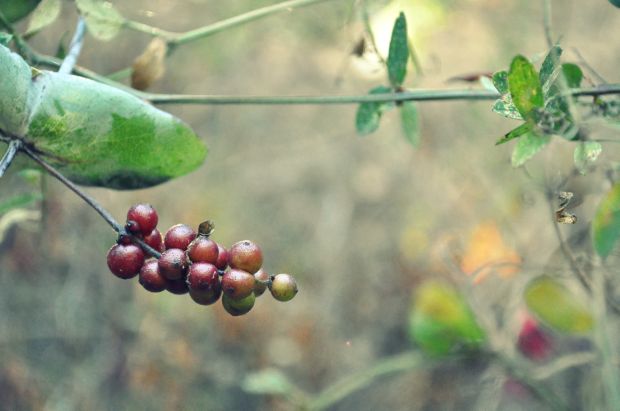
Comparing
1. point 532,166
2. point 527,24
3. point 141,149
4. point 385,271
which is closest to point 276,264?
point 385,271

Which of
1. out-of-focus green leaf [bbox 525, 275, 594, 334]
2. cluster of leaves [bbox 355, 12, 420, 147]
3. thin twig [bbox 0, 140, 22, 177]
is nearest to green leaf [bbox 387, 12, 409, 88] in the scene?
cluster of leaves [bbox 355, 12, 420, 147]

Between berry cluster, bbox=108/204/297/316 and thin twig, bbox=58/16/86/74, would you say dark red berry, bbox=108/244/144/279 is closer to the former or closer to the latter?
berry cluster, bbox=108/204/297/316

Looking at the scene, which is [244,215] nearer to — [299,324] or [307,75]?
[299,324]

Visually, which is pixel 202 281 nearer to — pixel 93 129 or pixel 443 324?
pixel 93 129

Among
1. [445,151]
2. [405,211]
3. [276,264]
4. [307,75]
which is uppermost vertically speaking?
[307,75]

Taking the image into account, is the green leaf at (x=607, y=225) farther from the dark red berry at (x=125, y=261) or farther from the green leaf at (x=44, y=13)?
the green leaf at (x=44, y=13)

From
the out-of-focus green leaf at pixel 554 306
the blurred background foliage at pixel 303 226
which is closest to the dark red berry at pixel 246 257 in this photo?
the out-of-focus green leaf at pixel 554 306

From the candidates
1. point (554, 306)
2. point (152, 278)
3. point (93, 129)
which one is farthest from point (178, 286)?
point (554, 306)
